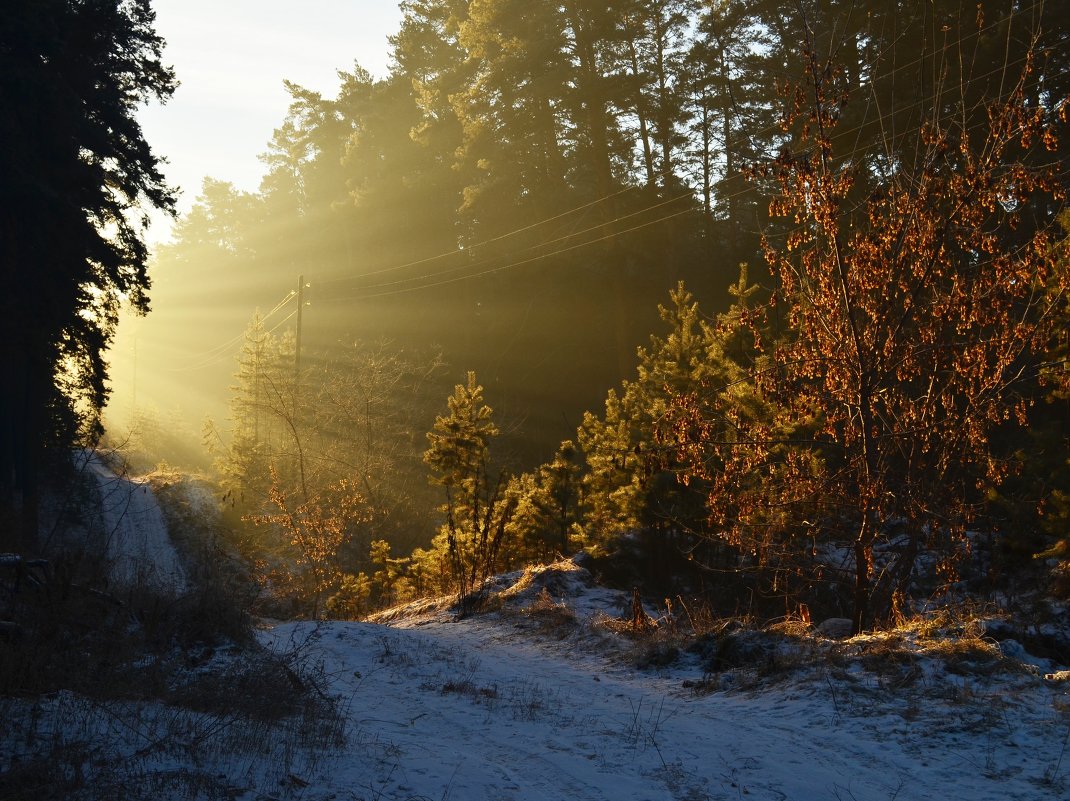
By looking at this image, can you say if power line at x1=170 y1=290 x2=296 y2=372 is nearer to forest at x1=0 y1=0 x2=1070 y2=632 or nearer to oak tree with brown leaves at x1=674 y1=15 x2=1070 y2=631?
forest at x1=0 y1=0 x2=1070 y2=632

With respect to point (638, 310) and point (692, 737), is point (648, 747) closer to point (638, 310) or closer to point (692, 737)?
point (692, 737)

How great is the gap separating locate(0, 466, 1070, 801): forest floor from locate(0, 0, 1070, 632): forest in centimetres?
198

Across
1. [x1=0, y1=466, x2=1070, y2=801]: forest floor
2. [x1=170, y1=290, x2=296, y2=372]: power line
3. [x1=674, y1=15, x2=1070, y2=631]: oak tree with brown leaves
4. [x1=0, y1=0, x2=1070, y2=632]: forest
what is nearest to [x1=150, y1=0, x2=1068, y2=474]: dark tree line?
[x1=0, y1=0, x2=1070, y2=632]: forest

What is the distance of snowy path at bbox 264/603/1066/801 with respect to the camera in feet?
17.2

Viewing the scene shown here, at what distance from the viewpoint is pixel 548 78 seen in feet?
112

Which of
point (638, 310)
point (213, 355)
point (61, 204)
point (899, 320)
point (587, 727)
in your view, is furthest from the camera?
point (213, 355)

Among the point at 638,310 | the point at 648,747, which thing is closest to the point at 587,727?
the point at 648,747

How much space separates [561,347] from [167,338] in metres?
68.9

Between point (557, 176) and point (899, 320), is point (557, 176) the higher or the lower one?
the higher one

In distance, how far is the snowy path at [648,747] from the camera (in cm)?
525

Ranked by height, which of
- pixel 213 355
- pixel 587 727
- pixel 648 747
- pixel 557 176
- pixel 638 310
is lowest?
pixel 587 727

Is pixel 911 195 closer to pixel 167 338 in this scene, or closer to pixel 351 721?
pixel 351 721

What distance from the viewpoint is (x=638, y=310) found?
38094 mm

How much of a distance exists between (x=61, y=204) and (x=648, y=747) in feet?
50.2
